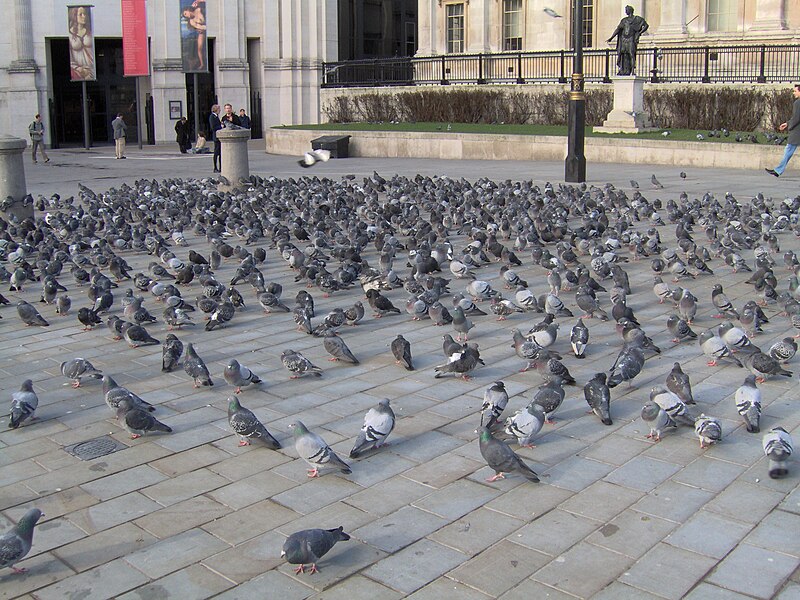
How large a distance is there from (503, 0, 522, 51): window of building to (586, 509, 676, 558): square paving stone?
39.1 meters

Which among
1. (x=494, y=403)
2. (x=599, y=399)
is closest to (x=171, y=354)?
(x=494, y=403)

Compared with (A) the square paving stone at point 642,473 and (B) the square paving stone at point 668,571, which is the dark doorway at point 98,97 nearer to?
(A) the square paving stone at point 642,473

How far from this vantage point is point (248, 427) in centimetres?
637

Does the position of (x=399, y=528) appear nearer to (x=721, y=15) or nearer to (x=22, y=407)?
(x=22, y=407)

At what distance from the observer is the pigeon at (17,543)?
4.73 m

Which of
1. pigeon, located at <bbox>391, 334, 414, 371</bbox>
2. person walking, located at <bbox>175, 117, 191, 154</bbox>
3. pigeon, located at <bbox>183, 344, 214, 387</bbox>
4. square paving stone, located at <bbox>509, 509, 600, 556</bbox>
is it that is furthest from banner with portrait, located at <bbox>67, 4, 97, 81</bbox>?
square paving stone, located at <bbox>509, 509, 600, 556</bbox>

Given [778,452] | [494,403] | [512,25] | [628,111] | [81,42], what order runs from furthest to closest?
[512,25]
[81,42]
[628,111]
[494,403]
[778,452]

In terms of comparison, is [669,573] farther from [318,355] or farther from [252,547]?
[318,355]

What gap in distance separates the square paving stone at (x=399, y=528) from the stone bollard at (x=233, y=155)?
16.9m

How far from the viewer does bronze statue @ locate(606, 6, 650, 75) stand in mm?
29312

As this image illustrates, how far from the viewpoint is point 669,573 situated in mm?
4699

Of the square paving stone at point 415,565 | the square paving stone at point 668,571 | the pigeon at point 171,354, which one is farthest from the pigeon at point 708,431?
the pigeon at point 171,354

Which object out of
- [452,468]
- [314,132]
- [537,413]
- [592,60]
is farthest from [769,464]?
[592,60]

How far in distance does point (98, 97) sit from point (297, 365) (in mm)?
43221
